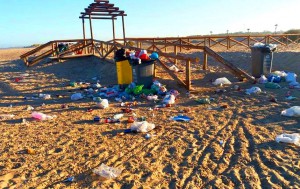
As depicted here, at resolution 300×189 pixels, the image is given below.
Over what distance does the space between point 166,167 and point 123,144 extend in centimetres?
100

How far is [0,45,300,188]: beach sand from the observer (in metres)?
3.30

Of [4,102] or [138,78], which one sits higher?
[138,78]

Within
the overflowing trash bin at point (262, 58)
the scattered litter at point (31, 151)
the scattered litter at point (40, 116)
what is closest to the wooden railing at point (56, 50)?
the overflowing trash bin at point (262, 58)

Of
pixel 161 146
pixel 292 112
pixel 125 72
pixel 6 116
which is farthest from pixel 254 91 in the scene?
pixel 6 116

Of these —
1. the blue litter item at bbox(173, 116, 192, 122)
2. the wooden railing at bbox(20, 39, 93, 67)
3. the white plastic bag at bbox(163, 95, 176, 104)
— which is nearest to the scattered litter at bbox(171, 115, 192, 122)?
the blue litter item at bbox(173, 116, 192, 122)

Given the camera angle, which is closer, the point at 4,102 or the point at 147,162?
the point at 147,162

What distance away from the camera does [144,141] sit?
443 cm

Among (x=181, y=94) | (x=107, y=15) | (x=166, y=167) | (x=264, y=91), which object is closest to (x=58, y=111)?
(x=181, y=94)

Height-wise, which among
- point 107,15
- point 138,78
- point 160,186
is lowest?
point 160,186

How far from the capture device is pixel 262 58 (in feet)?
29.8

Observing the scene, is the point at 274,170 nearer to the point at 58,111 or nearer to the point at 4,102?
the point at 58,111

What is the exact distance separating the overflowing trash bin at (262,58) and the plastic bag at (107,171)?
24.0 feet

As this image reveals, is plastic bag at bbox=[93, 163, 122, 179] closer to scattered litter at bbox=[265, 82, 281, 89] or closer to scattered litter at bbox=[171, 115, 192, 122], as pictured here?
scattered litter at bbox=[171, 115, 192, 122]

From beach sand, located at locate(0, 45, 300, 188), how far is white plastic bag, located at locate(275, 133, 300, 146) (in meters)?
0.10
